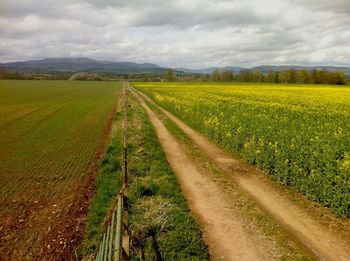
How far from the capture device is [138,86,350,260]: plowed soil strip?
7609mm

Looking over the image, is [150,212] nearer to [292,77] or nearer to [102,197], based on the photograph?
[102,197]

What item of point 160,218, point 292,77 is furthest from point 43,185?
point 292,77

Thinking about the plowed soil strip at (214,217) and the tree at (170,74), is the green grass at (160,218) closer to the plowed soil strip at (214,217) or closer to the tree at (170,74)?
the plowed soil strip at (214,217)

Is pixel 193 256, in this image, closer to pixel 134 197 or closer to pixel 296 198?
pixel 134 197

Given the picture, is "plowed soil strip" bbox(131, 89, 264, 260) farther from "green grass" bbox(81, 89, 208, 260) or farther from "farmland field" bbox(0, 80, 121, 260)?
"farmland field" bbox(0, 80, 121, 260)

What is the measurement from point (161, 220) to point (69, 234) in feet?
8.36

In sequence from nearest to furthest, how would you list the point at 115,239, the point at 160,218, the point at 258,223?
the point at 115,239 → the point at 160,218 → the point at 258,223

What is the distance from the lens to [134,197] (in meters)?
9.95

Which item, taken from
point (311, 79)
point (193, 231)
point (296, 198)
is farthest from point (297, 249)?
point (311, 79)

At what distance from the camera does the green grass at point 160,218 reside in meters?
7.27

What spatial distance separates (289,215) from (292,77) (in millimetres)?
125293

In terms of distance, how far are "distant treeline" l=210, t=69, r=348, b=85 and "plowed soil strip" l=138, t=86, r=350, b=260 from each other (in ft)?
381

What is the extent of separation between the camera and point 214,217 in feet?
29.9

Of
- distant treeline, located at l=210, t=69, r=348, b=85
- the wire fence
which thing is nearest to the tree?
distant treeline, located at l=210, t=69, r=348, b=85
